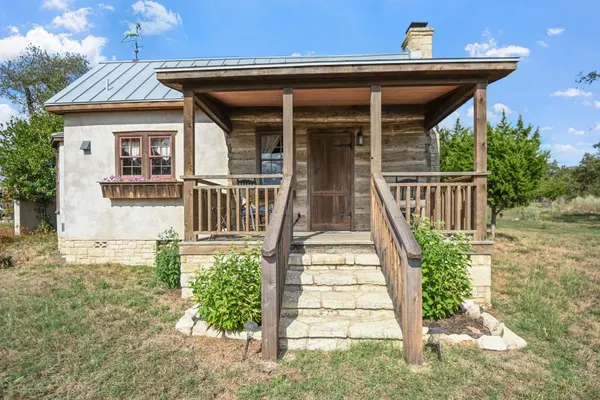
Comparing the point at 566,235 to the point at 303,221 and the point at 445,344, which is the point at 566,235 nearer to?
the point at 303,221

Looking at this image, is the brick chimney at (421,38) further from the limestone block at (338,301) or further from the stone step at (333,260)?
the limestone block at (338,301)

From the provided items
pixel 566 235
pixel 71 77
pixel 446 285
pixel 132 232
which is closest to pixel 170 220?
pixel 132 232

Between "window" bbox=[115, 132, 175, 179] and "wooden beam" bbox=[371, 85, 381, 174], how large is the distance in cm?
472

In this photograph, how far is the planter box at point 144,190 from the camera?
757 centimetres

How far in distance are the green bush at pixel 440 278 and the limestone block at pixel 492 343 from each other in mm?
483

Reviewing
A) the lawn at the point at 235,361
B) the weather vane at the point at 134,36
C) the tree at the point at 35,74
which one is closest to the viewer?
the lawn at the point at 235,361

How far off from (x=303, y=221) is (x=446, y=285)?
3.64 m

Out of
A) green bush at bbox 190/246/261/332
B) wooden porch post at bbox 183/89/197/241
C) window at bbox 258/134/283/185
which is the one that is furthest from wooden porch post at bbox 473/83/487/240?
wooden porch post at bbox 183/89/197/241

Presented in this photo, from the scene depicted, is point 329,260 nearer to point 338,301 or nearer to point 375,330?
point 338,301

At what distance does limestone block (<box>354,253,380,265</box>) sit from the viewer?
15.0 feet

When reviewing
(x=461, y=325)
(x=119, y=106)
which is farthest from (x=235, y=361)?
(x=119, y=106)

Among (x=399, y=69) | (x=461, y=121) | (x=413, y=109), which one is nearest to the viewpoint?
(x=399, y=69)

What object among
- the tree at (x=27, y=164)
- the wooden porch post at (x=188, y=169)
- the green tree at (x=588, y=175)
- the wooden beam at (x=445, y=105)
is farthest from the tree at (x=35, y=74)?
the green tree at (x=588, y=175)

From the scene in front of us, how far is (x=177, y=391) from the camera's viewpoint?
2.74 m
